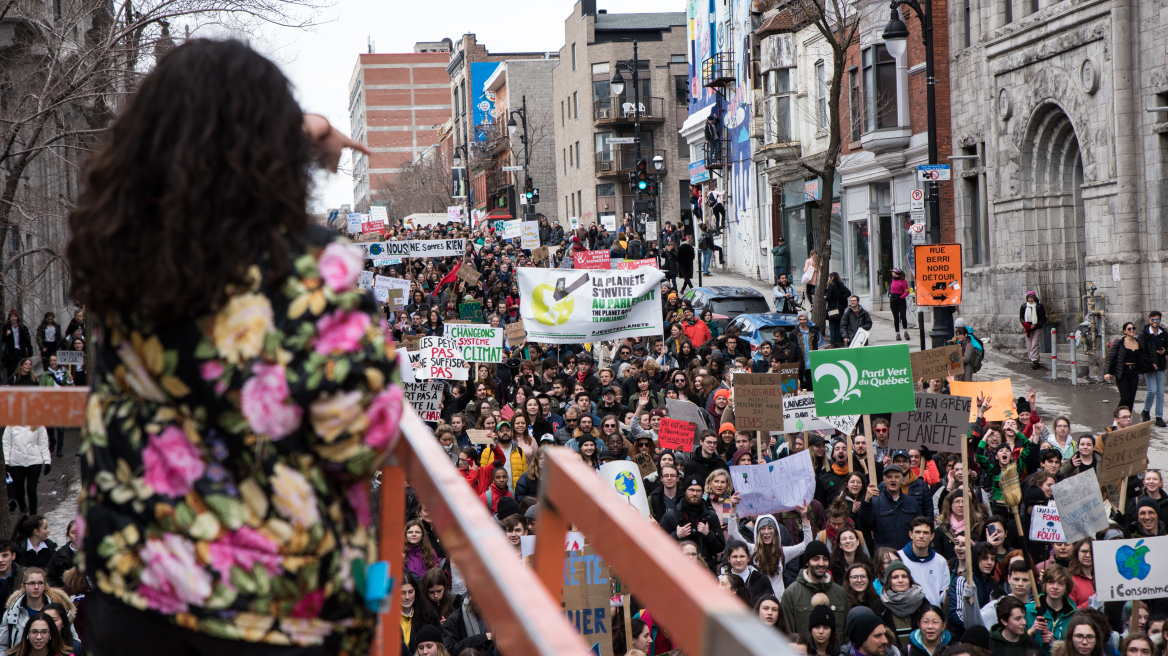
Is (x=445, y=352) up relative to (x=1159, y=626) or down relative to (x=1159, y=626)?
up

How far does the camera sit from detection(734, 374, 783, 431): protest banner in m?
12.8

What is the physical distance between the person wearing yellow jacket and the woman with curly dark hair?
11.5m

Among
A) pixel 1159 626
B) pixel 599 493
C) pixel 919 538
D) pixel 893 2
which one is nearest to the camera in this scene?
pixel 599 493

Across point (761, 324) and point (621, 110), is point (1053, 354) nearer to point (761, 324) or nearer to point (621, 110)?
point (761, 324)

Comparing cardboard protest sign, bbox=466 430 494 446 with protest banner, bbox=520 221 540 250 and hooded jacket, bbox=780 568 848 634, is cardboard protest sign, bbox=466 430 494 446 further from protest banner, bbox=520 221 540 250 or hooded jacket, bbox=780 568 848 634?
protest banner, bbox=520 221 540 250

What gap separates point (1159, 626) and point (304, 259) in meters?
7.81

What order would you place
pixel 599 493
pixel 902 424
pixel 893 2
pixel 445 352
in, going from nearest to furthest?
1. pixel 599 493
2. pixel 902 424
3. pixel 445 352
4. pixel 893 2

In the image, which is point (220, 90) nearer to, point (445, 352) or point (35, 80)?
point (35, 80)

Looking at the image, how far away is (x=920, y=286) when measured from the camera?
1817 cm

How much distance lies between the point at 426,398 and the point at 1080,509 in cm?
834

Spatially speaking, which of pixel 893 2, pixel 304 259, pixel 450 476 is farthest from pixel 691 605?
pixel 893 2

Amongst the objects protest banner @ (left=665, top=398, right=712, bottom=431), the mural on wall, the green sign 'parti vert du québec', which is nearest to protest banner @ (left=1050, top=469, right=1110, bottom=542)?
the green sign 'parti vert du québec'

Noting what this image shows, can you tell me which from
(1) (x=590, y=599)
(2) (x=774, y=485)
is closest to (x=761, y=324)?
(2) (x=774, y=485)

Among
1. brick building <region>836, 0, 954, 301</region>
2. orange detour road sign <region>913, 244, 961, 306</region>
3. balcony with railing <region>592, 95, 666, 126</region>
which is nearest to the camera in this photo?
orange detour road sign <region>913, 244, 961, 306</region>
